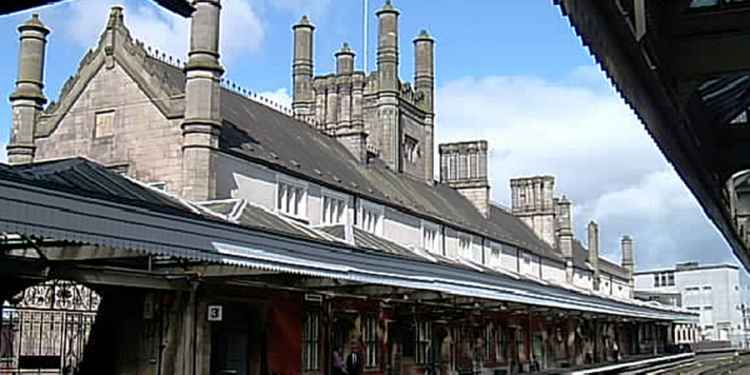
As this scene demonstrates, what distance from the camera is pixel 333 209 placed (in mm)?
32219

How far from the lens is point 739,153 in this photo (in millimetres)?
6277

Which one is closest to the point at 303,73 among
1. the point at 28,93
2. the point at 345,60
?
the point at 345,60

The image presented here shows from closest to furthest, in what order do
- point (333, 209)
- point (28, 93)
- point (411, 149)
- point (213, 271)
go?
point (213, 271)
point (28, 93)
point (333, 209)
point (411, 149)

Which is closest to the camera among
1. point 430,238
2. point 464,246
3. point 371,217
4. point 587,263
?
point 371,217

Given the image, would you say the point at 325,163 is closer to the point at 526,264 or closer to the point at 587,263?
the point at 526,264

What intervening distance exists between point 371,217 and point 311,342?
10984 millimetres

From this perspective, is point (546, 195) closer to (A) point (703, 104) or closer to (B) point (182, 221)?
(B) point (182, 221)

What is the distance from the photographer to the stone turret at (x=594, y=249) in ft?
242

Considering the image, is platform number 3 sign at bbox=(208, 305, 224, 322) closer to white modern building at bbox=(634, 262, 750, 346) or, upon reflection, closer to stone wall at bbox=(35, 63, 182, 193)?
stone wall at bbox=(35, 63, 182, 193)

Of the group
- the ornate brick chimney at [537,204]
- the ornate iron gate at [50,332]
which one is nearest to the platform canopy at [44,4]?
the ornate iron gate at [50,332]

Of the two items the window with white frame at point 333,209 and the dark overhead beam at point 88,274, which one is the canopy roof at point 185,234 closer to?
the dark overhead beam at point 88,274

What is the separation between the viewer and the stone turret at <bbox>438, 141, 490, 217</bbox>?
57562 mm

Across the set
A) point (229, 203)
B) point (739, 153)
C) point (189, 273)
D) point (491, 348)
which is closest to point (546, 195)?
point (491, 348)

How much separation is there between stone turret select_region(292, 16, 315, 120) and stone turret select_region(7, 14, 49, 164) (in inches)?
844
